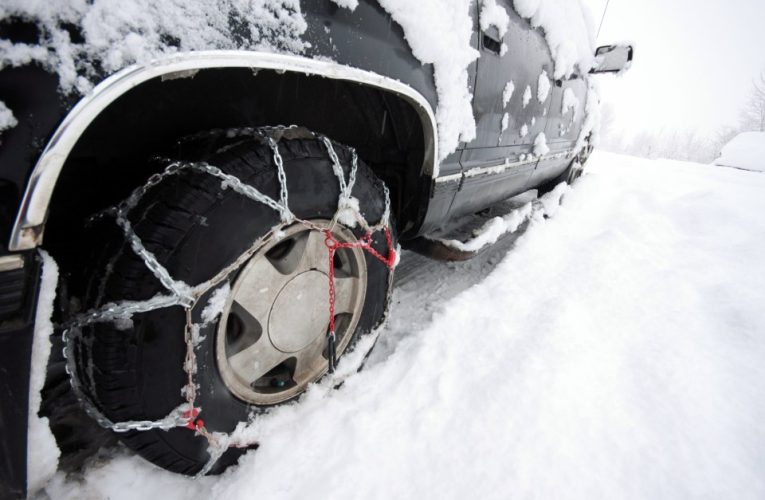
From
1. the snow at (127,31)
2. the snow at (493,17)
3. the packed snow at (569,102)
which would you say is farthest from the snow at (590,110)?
the snow at (127,31)

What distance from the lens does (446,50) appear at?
4.26 feet

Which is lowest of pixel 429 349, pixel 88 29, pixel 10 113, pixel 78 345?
pixel 429 349

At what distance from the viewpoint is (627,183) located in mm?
6309

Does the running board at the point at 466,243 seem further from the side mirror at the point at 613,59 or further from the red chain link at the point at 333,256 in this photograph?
the side mirror at the point at 613,59

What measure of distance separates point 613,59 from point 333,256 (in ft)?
12.5

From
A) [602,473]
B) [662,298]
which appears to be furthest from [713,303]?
[602,473]

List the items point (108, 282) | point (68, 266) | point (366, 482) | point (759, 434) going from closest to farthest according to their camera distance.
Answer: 1. point (108, 282)
2. point (68, 266)
3. point (366, 482)
4. point (759, 434)

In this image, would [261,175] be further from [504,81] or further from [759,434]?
[759,434]

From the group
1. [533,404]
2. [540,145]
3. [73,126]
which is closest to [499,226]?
[540,145]

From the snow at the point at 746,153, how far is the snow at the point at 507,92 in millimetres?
14338

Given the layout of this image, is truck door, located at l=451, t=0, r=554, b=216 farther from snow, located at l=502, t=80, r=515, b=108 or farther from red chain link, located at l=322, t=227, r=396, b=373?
red chain link, located at l=322, t=227, r=396, b=373

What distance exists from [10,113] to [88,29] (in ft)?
0.62

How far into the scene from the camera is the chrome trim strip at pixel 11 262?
0.62 metres

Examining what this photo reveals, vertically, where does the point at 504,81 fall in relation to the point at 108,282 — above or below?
above
